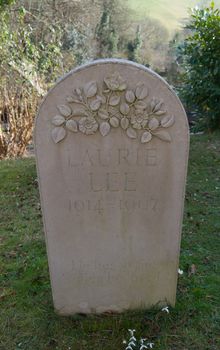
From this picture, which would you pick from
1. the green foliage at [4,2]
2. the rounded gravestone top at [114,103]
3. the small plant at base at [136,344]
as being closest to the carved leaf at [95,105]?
the rounded gravestone top at [114,103]

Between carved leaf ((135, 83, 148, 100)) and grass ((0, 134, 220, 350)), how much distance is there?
153cm

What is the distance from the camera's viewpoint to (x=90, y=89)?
1927mm

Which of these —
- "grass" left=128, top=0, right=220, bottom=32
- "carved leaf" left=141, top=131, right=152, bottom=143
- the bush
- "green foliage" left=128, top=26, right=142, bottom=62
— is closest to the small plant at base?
"carved leaf" left=141, top=131, right=152, bottom=143

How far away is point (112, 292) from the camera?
2518mm

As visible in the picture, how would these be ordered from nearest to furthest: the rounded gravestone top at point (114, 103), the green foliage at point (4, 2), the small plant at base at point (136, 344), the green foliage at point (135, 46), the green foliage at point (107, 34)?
1. the rounded gravestone top at point (114, 103)
2. the small plant at base at point (136, 344)
3. the green foliage at point (4, 2)
4. the green foliage at point (107, 34)
5. the green foliage at point (135, 46)

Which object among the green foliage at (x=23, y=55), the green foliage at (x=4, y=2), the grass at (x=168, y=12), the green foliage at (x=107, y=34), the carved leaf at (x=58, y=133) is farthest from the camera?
the grass at (x=168, y=12)

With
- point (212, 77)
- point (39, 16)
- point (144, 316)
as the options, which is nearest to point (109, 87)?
point (144, 316)

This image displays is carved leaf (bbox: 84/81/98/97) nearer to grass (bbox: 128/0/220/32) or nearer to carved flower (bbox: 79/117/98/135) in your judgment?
carved flower (bbox: 79/117/98/135)

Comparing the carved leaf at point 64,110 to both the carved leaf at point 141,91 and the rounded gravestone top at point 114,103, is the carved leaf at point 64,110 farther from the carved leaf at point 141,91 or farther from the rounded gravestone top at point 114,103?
the carved leaf at point 141,91

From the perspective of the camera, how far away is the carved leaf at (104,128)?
201cm

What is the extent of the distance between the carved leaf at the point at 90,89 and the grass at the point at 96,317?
156 cm

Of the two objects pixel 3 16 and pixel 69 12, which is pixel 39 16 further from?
pixel 3 16

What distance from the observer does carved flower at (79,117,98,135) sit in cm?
200

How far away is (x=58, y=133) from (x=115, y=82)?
43 centimetres
